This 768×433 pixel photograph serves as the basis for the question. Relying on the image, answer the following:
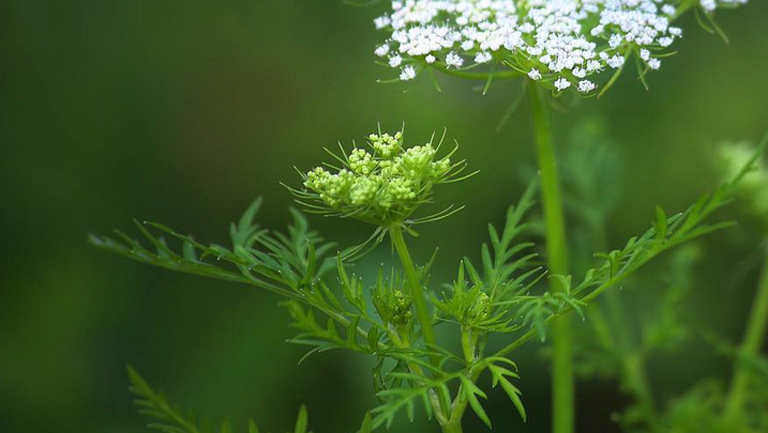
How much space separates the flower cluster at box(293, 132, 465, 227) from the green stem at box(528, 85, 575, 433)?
331 millimetres

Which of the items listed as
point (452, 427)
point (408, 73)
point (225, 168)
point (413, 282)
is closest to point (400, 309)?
point (413, 282)

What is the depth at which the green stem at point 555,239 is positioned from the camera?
1.36 meters

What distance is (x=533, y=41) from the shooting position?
1213 millimetres

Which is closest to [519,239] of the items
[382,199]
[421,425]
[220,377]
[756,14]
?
[421,425]

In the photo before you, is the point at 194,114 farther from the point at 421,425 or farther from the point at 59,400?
the point at 421,425

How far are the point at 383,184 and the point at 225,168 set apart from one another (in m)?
1.69

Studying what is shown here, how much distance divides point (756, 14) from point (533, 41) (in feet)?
6.94

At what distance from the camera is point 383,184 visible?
105cm

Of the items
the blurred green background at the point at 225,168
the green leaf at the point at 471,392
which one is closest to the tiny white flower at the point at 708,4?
the green leaf at the point at 471,392

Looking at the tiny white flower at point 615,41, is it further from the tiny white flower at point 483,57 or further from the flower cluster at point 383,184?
the flower cluster at point 383,184

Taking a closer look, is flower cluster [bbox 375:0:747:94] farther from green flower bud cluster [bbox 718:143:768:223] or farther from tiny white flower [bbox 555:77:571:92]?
green flower bud cluster [bbox 718:143:768:223]

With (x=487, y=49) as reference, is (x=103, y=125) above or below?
above

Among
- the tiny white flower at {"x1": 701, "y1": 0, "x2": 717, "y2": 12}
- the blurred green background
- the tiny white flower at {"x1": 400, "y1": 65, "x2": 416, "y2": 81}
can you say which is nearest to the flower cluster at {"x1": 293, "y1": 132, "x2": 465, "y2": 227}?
the tiny white flower at {"x1": 400, "y1": 65, "x2": 416, "y2": 81}

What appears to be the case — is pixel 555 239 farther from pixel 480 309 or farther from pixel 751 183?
pixel 751 183
